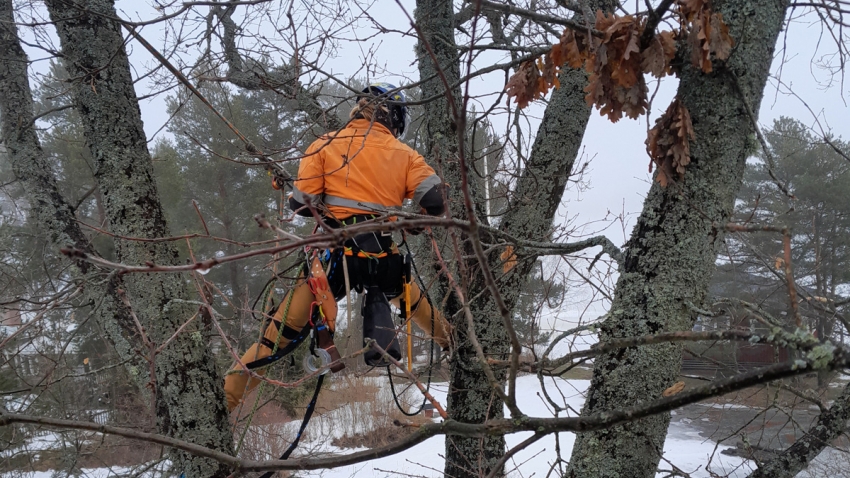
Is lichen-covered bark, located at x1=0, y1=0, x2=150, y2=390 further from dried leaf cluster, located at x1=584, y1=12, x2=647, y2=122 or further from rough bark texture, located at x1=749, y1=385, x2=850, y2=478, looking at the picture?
rough bark texture, located at x1=749, y1=385, x2=850, y2=478

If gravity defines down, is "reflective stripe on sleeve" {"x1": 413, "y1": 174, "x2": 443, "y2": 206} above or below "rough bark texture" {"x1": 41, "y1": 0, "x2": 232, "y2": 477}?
above

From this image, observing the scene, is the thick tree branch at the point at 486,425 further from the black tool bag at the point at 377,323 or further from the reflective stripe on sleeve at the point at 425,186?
the reflective stripe on sleeve at the point at 425,186

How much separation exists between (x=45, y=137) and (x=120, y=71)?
1278 cm

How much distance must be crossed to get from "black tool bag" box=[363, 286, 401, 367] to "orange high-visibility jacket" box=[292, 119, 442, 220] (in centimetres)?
53

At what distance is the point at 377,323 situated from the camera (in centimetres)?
311

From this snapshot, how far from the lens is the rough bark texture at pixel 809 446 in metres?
2.42

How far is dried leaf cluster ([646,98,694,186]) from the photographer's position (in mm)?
1684

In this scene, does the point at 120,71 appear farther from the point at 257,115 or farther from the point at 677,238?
the point at 257,115

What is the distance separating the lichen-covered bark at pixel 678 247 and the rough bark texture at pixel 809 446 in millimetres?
1055

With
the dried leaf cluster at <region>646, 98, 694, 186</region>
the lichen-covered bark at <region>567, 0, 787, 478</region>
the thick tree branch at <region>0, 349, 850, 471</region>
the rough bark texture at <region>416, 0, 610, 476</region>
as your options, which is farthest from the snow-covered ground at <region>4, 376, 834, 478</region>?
the thick tree branch at <region>0, 349, 850, 471</region>

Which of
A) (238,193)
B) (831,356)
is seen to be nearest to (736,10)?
(831,356)

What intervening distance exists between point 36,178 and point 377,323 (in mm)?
2409

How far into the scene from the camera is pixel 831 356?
749 mm

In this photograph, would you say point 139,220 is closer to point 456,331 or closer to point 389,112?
point 389,112
